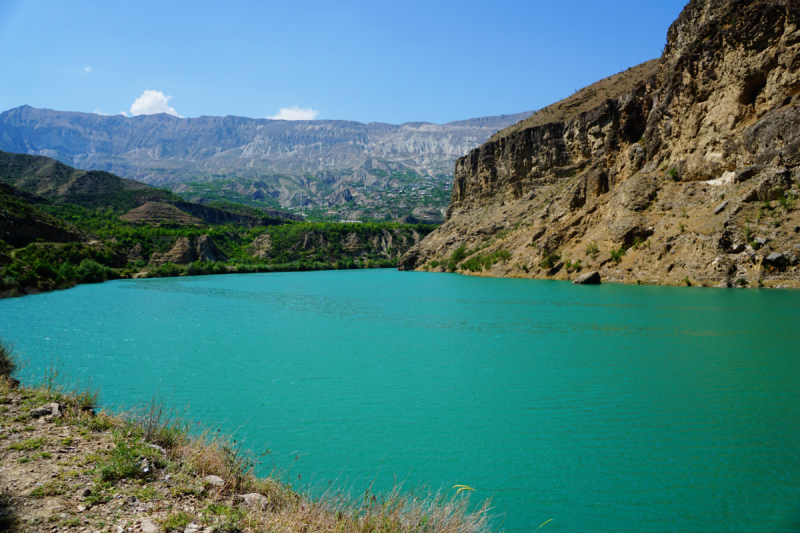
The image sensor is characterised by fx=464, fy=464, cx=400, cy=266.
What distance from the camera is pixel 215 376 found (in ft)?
52.3

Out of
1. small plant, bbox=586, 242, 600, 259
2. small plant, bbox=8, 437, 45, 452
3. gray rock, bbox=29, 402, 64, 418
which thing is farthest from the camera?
small plant, bbox=586, 242, 600, 259

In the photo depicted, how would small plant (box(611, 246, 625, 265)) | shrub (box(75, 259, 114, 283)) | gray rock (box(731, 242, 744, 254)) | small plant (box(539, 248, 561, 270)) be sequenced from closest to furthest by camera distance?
gray rock (box(731, 242, 744, 254)) < small plant (box(611, 246, 625, 265)) < small plant (box(539, 248, 561, 270)) < shrub (box(75, 259, 114, 283))

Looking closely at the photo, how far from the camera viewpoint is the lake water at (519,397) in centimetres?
796

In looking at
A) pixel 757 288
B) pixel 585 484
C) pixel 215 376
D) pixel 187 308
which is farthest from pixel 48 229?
pixel 757 288

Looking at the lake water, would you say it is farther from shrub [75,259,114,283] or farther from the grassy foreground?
shrub [75,259,114,283]

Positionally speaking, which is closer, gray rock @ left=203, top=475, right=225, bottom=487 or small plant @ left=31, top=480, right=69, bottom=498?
small plant @ left=31, top=480, right=69, bottom=498

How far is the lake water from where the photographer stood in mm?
7961

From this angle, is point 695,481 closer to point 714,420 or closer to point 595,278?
point 714,420

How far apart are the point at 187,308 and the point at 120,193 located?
111139 millimetres

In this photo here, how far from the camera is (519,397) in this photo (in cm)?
1304

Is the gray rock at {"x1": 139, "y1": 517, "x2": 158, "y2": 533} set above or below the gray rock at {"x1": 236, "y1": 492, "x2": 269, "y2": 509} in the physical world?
above

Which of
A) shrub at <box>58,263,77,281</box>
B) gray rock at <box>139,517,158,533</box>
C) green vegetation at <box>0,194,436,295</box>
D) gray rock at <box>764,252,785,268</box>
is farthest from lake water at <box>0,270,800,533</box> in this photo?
shrub at <box>58,263,77,281</box>

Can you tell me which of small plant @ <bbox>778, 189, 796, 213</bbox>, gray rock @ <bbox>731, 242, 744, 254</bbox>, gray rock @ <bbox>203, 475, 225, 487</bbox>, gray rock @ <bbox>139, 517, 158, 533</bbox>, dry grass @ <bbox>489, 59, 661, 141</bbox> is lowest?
gray rock @ <bbox>203, 475, 225, 487</bbox>

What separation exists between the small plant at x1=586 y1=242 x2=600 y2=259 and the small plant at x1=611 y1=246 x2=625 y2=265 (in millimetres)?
2842
